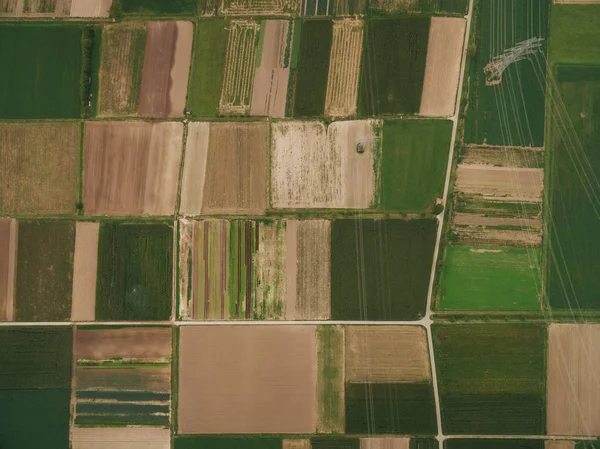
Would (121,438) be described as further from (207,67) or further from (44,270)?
(207,67)

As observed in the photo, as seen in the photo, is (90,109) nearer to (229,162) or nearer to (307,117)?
(229,162)

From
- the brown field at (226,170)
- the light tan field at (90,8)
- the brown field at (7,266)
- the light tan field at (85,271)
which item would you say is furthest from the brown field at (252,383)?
the light tan field at (90,8)

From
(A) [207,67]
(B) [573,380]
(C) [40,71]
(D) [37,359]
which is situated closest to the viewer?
(B) [573,380]

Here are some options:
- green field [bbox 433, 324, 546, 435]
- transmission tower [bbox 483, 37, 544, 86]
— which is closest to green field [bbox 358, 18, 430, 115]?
transmission tower [bbox 483, 37, 544, 86]

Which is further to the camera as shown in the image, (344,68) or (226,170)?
(344,68)

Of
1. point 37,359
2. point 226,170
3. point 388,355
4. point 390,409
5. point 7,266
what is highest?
point 226,170

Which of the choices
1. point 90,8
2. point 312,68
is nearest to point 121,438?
point 312,68

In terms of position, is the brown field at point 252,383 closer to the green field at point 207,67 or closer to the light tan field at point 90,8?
the green field at point 207,67

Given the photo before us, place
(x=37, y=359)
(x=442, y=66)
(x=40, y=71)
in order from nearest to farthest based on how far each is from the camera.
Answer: (x=37, y=359), (x=442, y=66), (x=40, y=71)
